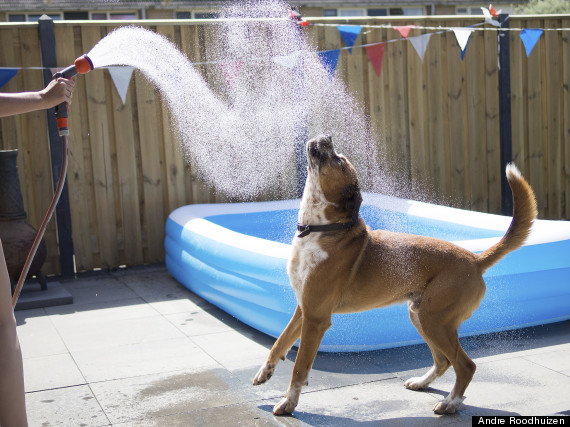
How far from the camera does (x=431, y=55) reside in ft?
28.3

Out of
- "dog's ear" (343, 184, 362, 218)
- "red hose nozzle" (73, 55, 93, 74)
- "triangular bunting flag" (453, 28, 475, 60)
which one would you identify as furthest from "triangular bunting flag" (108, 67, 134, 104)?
"dog's ear" (343, 184, 362, 218)

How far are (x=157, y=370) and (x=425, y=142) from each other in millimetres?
5463

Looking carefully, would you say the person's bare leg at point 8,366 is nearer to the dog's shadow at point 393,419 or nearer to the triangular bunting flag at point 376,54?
the dog's shadow at point 393,419

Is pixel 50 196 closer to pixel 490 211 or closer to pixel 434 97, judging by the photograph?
pixel 434 97

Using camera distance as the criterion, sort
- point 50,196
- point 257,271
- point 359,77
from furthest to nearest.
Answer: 1. point 359,77
2. point 50,196
3. point 257,271

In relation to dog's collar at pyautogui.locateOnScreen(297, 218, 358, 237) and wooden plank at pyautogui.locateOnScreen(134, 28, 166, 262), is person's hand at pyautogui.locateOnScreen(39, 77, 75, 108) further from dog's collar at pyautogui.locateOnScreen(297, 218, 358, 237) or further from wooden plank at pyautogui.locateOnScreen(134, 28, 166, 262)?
wooden plank at pyautogui.locateOnScreen(134, 28, 166, 262)

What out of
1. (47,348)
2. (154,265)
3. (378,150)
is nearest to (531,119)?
(378,150)

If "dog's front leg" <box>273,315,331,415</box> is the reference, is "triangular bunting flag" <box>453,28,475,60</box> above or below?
above

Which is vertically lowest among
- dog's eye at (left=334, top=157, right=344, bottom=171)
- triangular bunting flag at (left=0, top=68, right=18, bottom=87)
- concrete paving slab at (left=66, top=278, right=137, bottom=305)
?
concrete paving slab at (left=66, top=278, right=137, bottom=305)

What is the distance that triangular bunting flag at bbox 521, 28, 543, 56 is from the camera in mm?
8398

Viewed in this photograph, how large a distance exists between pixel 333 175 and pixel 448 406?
1.36 m

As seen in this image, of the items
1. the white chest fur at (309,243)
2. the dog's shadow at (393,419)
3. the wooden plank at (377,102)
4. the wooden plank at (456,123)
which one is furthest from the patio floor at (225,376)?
the wooden plank at (456,123)

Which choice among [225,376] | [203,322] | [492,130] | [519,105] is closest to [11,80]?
[203,322]

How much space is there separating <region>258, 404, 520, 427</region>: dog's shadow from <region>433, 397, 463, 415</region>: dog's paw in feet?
0.08
